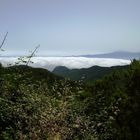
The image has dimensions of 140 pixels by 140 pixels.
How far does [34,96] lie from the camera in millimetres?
8641

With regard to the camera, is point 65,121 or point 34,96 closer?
point 65,121

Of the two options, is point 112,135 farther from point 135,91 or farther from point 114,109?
point 135,91

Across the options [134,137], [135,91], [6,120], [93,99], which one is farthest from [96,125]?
[135,91]

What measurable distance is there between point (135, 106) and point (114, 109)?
266 inches

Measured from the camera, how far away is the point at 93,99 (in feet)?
33.6

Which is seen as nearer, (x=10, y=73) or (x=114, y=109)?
(x=10, y=73)

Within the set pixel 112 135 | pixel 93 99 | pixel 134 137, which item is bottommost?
pixel 134 137

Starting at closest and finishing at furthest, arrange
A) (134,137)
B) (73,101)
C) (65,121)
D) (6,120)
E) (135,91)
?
1. (65,121)
2. (6,120)
3. (73,101)
4. (134,137)
5. (135,91)

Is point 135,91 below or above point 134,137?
above

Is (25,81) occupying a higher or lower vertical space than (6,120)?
higher

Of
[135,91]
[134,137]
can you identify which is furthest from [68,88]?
[135,91]

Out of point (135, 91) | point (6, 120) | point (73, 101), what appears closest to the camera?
point (6, 120)

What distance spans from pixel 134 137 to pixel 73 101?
7.49m

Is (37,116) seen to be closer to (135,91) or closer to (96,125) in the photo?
(96,125)
